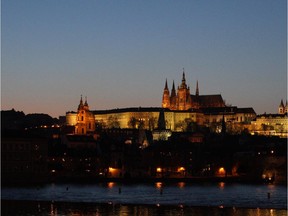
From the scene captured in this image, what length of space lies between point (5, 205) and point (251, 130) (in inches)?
5325

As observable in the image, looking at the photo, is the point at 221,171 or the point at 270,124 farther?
the point at 270,124

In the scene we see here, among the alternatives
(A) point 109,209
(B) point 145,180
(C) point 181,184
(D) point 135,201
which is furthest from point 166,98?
(A) point 109,209

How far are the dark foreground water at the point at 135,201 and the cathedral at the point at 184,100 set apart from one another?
133 m

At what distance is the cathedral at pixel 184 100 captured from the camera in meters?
188

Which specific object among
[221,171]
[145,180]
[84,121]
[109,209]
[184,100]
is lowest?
[109,209]

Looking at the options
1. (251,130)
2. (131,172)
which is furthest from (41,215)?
(251,130)

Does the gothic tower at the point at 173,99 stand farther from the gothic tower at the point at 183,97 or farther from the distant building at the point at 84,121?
the distant building at the point at 84,121

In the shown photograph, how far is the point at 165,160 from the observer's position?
79312 mm

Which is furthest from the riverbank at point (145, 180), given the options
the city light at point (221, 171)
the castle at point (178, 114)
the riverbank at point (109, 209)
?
the castle at point (178, 114)

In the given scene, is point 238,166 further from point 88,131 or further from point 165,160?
point 88,131

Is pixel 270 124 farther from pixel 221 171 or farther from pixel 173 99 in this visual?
pixel 221 171

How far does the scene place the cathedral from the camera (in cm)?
18800

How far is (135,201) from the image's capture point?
4200 centimetres

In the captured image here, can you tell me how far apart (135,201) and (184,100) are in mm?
147554
